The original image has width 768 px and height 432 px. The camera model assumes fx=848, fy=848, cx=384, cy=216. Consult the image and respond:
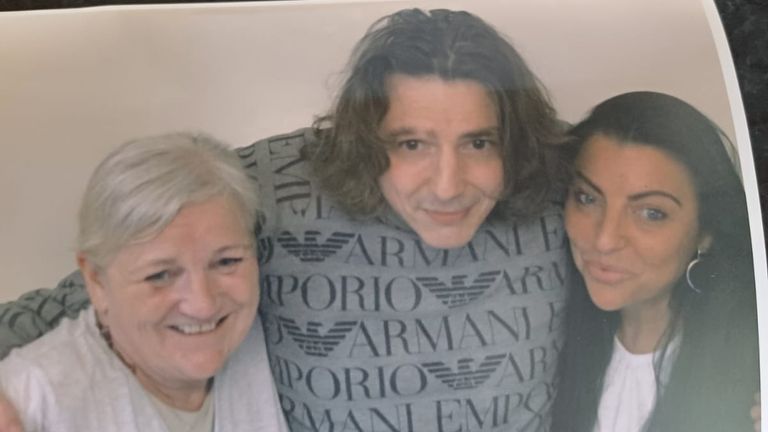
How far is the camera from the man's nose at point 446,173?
49 cm

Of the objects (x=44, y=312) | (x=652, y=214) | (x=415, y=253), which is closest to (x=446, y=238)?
(x=415, y=253)

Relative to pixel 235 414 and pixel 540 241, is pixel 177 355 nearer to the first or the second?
pixel 235 414

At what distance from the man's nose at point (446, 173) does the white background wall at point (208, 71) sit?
0.26 ft

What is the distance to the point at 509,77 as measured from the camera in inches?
20.5

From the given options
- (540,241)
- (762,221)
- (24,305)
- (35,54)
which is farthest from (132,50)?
(762,221)

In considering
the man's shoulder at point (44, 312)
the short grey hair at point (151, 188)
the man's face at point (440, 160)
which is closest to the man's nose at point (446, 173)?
the man's face at point (440, 160)

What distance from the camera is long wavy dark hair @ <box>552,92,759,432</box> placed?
1.67 feet

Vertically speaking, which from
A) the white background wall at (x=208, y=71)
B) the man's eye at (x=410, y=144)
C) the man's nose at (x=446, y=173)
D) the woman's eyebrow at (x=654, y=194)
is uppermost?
the white background wall at (x=208, y=71)

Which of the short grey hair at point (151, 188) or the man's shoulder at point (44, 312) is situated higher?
the short grey hair at point (151, 188)

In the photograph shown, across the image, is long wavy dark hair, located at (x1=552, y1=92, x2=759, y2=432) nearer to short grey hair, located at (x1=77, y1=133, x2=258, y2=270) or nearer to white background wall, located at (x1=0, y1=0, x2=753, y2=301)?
white background wall, located at (x1=0, y1=0, x2=753, y2=301)

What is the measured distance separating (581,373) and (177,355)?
0.24 meters

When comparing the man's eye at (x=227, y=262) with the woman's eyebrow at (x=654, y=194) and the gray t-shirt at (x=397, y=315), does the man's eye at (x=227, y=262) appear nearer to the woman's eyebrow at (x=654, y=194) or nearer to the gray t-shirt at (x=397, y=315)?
the gray t-shirt at (x=397, y=315)

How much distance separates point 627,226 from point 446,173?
11 centimetres

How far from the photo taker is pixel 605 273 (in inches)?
20.0
